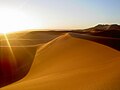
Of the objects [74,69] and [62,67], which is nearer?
[74,69]

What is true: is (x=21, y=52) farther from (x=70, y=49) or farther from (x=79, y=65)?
(x=79, y=65)

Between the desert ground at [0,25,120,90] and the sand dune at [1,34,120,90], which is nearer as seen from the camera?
the sand dune at [1,34,120,90]

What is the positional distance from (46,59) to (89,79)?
6591 mm

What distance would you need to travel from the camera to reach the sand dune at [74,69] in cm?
638

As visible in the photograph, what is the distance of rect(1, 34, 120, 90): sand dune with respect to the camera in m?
6.38

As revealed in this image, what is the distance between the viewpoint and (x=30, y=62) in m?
13.4

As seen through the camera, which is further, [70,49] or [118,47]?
[118,47]

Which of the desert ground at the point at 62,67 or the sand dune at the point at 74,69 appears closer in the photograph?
the sand dune at the point at 74,69

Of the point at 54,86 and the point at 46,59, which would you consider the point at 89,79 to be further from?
the point at 46,59

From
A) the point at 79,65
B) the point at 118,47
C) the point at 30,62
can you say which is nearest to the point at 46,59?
the point at 30,62

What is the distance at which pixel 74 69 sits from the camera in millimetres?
9477

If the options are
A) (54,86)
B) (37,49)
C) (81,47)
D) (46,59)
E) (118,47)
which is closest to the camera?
(54,86)

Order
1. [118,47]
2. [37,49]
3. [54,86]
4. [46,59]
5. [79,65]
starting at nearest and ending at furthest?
[54,86] < [79,65] < [46,59] < [118,47] < [37,49]

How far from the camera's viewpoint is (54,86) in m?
6.62
